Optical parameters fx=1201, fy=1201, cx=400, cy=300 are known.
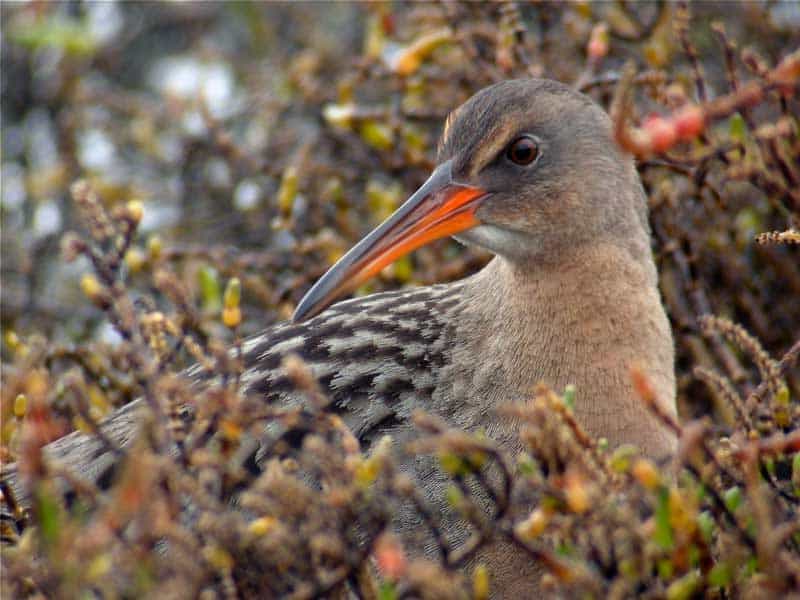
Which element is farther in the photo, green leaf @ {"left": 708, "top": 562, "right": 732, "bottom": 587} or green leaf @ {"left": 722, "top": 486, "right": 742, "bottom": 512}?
green leaf @ {"left": 722, "top": 486, "right": 742, "bottom": 512}

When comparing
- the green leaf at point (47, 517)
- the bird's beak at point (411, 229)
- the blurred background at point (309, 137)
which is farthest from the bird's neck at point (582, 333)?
the green leaf at point (47, 517)

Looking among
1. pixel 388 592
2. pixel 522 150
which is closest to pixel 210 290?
pixel 522 150

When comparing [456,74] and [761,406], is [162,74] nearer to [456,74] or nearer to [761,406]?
[456,74]

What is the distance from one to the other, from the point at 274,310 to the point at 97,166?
1907mm

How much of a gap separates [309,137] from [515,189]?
74.6 inches

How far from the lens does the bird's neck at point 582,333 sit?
3.35 m

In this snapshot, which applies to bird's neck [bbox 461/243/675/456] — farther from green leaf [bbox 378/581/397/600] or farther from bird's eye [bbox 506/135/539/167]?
green leaf [bbox 378/581/397/600]

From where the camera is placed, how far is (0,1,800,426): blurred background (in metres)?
4.13

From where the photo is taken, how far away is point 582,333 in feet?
11.3

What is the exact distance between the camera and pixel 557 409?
2293 millimetres

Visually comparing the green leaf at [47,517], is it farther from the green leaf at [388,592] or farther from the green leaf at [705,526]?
the green leaf at [705,526]

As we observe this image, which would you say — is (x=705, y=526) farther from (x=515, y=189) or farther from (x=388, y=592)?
(x=515, y=189)

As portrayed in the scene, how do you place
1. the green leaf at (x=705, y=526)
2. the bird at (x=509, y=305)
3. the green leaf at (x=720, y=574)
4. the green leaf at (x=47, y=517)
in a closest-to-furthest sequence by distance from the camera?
the green leaf at (x=47, y=517) → the green leaf at (x=720, y=574) → the green leaf at (x=705, y=526) → the bird at (x=509, y=305)

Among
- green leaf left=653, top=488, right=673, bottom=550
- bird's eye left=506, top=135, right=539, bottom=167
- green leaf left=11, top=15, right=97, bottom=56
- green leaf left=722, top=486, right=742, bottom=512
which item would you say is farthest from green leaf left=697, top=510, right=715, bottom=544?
green leaf left=11, top=15, right=97, bottom=56
